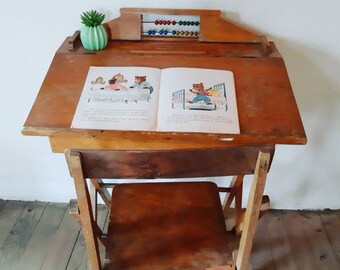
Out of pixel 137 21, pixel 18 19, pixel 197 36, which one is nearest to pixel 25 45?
pixel 18 19

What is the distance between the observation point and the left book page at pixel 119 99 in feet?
3.13

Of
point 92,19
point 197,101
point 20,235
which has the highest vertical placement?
point 92,19

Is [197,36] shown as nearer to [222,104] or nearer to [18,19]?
[222,104]

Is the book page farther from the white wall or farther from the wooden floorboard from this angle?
the wooden floorboard

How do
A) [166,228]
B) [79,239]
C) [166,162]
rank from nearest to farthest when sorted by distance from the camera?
[166,162], [166,228], [79,239]

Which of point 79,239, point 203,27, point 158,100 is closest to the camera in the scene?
point 158,100

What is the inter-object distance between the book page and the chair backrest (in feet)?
0.55

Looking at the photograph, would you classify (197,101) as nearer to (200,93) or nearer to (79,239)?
(200,93)

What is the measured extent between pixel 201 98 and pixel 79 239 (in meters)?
0.96

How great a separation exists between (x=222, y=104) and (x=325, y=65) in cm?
58

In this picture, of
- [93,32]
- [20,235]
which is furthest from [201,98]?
[20,235]

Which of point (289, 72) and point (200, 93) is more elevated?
point (200, 93)

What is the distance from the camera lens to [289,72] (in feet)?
4.63

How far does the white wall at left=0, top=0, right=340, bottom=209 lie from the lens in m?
1.29
